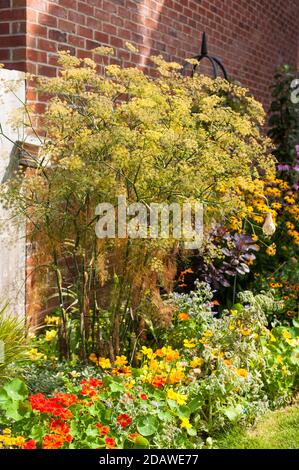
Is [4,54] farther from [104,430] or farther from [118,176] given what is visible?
[104,430]

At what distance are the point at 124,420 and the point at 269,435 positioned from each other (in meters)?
0.98

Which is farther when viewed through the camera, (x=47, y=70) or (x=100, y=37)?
(x=100, y=37)

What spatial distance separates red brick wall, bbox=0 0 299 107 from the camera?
433cm

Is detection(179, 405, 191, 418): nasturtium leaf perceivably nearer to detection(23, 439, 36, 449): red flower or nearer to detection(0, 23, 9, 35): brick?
detection(23, 439, 36, 449): red flower

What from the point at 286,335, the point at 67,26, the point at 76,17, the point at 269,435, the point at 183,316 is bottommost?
the point at 269,435

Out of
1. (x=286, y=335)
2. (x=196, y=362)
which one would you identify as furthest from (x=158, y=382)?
(x=286, y=335)

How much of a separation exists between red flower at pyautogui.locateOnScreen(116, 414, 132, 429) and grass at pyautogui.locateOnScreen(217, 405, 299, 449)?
2.05ft

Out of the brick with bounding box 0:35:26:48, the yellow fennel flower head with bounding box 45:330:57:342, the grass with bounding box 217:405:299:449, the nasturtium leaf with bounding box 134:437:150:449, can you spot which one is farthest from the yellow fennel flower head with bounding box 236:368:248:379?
the brick with bounding box 0:35:26:48

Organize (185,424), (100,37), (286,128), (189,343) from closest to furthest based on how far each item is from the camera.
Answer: (185,424), (189,343), (100,37), (286,128)

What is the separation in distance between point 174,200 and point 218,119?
24.0 inches

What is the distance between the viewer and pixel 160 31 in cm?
617

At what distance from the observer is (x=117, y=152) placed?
3.37 m
